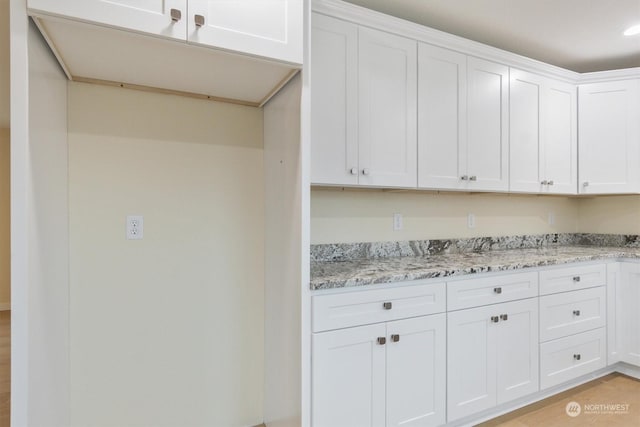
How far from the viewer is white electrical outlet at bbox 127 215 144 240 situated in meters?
1.68

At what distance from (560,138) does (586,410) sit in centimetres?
187

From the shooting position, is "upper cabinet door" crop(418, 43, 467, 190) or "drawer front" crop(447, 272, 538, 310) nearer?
"drawer front" crop(447, 272, 538, 310)

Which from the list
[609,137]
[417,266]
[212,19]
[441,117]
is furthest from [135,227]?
[609,137]

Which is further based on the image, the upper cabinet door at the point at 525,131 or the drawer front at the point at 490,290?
the upper cabinet door at the point at 525,131

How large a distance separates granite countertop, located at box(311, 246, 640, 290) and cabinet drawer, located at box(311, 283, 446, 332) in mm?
54

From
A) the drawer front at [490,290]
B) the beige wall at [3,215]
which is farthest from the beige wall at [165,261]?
the beige wall at [3,215]

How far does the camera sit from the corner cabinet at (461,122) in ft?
6.98

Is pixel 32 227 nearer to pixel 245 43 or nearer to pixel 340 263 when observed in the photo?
pixel 245 43

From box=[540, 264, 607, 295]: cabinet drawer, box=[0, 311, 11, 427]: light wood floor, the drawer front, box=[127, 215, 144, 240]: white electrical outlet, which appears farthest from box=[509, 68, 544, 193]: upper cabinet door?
box=[0, 311, 11, 427]: light wood floor

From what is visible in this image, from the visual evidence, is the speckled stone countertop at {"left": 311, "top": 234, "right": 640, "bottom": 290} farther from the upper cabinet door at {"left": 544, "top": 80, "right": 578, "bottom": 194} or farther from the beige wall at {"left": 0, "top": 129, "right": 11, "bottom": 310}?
the beige wall at {"left": 0, "top": 129, "right": 11, "bottom": 310}

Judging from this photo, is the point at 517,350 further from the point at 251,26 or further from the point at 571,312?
the point at 251,26

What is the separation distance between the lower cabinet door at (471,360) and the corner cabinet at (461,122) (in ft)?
2.57

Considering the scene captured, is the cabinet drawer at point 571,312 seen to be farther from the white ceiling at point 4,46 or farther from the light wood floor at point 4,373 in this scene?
the light wood floor at point 4,373

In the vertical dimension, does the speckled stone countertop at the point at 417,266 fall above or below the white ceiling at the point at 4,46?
below
